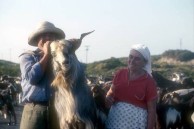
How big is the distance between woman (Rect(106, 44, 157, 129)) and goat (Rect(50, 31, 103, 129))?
0.43 metres

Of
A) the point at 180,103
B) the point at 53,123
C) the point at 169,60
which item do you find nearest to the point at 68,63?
the point at 53,123

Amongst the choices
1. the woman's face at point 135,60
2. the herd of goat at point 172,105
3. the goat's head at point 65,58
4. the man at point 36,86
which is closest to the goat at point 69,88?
the goat's head at point 65,58

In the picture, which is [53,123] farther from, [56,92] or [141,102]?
[141,102]

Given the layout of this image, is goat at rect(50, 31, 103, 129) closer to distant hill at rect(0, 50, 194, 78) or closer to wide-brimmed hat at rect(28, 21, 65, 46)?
wide-brimmed hat at rect(28, 21, 65, 46)

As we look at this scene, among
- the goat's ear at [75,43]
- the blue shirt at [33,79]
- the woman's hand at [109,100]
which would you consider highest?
the goat's ear at [75,43]

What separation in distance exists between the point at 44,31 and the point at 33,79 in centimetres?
77

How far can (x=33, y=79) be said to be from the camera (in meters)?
5.24

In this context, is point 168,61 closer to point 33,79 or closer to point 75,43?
point 75,43

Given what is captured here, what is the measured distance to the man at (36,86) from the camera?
5262 millimetres

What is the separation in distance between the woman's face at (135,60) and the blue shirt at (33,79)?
106 centimetres

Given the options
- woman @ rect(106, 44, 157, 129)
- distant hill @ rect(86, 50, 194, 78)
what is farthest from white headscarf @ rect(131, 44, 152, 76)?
distant hill @ rect(86, 50, 194, 78)

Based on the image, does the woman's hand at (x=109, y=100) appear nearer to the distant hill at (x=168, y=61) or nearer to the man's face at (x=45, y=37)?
the man's face at (x=45, y=37)

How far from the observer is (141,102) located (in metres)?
5.51

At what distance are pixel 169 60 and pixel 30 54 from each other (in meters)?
92.5
